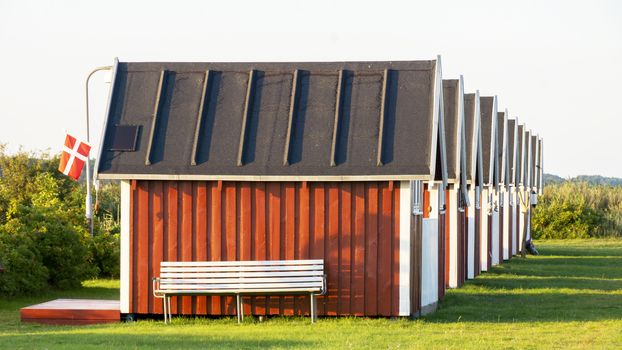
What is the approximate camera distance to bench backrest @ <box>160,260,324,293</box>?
63.3ft

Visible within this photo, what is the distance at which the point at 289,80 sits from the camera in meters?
20.5

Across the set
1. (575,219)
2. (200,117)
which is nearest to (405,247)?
(200,117)

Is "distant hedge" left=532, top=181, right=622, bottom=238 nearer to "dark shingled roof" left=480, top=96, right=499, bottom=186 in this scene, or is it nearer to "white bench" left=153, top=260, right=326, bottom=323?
"dark shingled roof" left=480, top=96, right=499, bottom=186

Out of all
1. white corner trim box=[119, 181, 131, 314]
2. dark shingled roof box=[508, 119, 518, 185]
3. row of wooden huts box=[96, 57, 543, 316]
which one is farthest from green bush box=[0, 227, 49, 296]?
dark shingled roof box=[508, 119, 518, 185]

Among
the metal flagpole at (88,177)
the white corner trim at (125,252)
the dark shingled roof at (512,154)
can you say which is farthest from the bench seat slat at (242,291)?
the dark shingled roof at (512,154)

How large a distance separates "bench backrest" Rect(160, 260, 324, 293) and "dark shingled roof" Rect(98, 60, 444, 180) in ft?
4.49

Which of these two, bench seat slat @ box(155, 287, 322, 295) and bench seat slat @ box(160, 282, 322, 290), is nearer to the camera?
bench seat slat @ box(155, 287, 322, 295)

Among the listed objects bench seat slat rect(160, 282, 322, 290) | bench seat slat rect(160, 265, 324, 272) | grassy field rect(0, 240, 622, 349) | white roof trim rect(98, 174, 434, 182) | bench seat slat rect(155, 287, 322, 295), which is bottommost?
grassy field rect(0, 240, 622, 349)

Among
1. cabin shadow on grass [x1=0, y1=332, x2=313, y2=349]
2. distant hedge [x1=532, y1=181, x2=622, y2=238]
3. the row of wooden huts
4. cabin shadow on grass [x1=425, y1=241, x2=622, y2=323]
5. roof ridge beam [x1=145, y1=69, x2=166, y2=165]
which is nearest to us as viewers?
cabin shadow on grass [x1=0, y1=332, x2=313, y2=349]

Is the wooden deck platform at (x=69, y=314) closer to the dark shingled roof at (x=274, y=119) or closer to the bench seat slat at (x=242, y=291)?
the bench seat slat at (x=242, y=291)

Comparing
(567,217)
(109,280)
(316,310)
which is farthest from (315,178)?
(567,217)

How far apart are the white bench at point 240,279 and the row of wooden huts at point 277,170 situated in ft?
0.89

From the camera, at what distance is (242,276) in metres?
19.5

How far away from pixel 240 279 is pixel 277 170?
1.77 m
